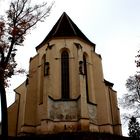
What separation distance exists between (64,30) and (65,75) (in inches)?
193

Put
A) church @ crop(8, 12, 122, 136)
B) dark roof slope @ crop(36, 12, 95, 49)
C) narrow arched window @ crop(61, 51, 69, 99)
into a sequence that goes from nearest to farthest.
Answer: church @ crop(8, 12, 122, 136), narrow arched window @ crop(61, 51, 69, 99), dark roof slope @ crop(36, 12, 95, 49)

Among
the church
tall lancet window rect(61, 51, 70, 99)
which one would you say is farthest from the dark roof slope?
tall lancet window rect(61, 51, 70, 99)

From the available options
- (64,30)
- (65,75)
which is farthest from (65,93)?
(64,30)

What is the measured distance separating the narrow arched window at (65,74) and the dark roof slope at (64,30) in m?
1.93

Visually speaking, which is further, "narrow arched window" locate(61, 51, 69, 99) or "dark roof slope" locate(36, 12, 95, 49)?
"dark roof slope" locate(36, 12, 95, 49)

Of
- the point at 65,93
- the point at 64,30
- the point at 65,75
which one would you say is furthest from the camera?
the point at 64,30

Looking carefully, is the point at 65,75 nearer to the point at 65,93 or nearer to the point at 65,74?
the point at 65,74

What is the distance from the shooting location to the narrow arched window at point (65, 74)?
24.1 metres

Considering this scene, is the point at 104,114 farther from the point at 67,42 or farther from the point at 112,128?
the point at 67,42

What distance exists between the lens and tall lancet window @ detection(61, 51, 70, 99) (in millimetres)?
24078

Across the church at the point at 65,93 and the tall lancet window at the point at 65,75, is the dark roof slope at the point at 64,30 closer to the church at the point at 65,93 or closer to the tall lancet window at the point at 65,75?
the church at the point at 65,93

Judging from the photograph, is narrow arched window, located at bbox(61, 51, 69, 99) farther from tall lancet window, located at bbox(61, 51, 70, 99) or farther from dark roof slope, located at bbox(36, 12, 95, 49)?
dark roof slope, located at bbox(36, 12, 95, 49)

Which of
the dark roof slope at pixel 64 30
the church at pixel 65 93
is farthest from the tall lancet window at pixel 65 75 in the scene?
the dark roof slope at pixel 64 30

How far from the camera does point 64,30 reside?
2723 cm
